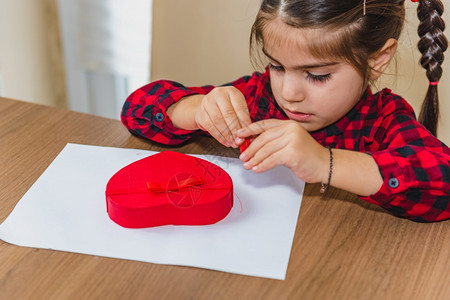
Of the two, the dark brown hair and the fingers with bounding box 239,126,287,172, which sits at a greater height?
the dark brown hair

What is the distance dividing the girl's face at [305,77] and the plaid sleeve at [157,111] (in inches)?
7.4

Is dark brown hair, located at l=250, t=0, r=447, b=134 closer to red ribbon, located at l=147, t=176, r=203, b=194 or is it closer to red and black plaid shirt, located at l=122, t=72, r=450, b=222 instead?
red and black plaid shirt, located at l=122, t=72, r=450, b=222

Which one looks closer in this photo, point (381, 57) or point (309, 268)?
point (309, 268)

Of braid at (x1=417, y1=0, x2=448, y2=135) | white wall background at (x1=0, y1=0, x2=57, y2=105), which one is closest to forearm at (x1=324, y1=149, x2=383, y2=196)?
braid at (x1=417, y1=0, x2=448, y2=135)

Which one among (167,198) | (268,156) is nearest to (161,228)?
(167,198)

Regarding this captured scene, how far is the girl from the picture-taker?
2.49ft

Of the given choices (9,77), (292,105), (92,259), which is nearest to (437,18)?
(292,105)

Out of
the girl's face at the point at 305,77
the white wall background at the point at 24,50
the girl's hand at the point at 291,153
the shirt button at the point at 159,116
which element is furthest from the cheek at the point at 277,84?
the white wall background at the point at 24,50

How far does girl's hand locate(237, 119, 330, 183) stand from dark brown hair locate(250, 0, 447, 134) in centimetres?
14

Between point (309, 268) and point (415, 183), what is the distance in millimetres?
218

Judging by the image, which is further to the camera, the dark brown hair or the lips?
the lips

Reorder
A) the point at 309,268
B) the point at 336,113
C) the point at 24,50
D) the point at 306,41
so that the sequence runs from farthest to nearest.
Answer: the point at 24,50 < the point at 336,113 < the point at 306,41 < the point at 309,268

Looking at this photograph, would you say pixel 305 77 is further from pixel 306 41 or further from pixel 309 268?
pixel 309 268

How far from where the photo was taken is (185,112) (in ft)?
3.14
